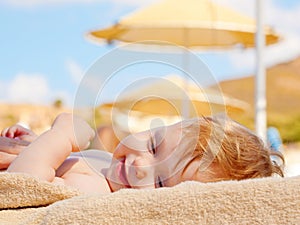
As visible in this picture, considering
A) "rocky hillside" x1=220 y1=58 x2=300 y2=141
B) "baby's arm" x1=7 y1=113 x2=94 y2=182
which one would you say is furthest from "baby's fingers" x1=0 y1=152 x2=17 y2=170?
"rocky hillside" x1=220 y1=58 x2=300 y2=141

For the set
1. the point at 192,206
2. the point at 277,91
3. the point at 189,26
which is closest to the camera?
the point at 192,206

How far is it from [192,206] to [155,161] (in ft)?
1.46

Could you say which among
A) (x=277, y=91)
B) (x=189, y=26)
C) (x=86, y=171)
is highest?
(x=189, y=26)

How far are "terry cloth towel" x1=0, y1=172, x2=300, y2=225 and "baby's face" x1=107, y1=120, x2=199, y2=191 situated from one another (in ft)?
1.31

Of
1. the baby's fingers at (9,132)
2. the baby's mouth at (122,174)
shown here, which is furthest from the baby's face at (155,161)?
the baby's fingers at (9,132)

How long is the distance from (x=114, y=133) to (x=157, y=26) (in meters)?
5.15

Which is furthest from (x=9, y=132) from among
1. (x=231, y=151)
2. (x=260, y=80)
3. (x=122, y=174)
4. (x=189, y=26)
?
(x=189, y=26)

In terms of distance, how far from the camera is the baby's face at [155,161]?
1.23 m

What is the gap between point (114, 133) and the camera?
144 centimetres

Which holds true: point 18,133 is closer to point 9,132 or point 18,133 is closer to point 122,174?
point 9,132

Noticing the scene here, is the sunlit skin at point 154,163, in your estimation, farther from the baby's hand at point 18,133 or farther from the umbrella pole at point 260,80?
the umbrella pole at point 260,80

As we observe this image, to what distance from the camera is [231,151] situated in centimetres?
125

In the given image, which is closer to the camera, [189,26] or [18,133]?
[18,133]

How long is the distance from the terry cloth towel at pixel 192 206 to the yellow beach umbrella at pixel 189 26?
18.9 ft
